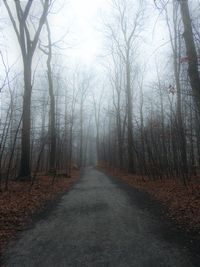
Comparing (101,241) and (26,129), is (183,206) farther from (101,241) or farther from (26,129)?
(26,129)

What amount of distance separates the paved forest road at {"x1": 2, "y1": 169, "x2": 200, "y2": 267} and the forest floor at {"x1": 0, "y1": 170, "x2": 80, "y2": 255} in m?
0.38

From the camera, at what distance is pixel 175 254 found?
13.7 feet

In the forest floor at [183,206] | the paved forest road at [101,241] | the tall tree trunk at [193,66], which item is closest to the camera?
the paved forest road at [101,241]

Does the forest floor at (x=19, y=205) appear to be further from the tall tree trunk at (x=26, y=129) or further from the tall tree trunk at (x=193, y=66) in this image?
the tall tree trunk at (x=193, y=66)

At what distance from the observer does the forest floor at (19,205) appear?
577 cm

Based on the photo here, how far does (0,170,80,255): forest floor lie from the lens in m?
5.77

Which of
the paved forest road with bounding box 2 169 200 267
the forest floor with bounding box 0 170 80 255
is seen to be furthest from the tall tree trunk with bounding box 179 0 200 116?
the forest floor with bounding box 0 170 80 255

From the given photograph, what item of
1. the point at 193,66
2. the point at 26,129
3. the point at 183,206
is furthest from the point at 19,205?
the point at 193,66

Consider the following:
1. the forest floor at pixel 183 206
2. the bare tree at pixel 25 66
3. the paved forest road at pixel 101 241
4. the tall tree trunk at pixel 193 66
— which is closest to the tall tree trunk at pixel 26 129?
the bare tree at pixel 25 66

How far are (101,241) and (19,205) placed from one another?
13.0 feet

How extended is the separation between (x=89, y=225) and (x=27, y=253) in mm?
1875

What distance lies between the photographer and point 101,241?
4.83 meters

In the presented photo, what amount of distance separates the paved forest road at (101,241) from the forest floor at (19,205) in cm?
38

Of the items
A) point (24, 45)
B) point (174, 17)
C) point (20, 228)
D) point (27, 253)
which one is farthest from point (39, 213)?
point (174, 17)
